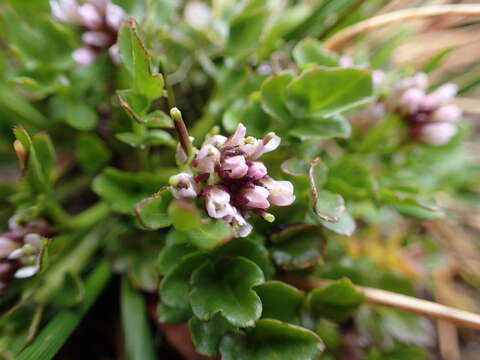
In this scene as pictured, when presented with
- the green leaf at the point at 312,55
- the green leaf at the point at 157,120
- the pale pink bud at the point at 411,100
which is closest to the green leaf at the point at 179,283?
the green leaf at the point at 157,120

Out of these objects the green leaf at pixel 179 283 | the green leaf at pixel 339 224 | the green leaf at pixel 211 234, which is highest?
the green leaf at pixel 211 234

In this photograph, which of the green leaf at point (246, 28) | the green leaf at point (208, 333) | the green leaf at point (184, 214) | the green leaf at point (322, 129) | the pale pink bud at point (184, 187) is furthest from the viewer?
the green leaf at point (246, 28)

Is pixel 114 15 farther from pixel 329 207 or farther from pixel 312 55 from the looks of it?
pixel 329 207

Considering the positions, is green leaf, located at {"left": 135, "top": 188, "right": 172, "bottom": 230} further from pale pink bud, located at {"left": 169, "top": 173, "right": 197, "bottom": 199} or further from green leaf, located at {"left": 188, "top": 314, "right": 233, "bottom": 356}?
green leaf, located at {"left": 188, "top": 314, "right": 233, "bottom": 356}

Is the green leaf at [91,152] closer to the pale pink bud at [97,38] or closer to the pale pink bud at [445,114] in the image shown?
the pale pink bud at [97,38]

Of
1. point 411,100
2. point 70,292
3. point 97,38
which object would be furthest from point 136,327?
point 411,100

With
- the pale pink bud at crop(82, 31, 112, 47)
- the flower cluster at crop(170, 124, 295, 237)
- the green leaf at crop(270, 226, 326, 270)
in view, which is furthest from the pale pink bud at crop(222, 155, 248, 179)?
the pale pink bud at crop(82, 31, 112, 47)

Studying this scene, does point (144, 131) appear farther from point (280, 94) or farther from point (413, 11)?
point (413, 11)
